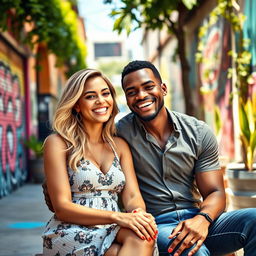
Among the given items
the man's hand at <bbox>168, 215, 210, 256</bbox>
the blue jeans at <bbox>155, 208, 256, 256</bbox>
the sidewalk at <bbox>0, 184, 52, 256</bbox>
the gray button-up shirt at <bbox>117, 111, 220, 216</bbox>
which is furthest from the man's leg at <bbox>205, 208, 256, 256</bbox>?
the sidewalk at <bbox>0, 184, 52, 256</bbox>

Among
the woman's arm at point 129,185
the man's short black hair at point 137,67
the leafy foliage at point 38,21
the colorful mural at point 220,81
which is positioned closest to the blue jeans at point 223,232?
the woman's arm at point 129,185

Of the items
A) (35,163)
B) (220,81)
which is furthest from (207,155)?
(35,163)

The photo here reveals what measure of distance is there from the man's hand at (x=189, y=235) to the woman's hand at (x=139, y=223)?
0.62ft

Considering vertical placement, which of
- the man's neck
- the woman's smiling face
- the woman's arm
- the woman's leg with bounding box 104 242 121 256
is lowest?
the woman's leg with bounding box 104 242 121 256

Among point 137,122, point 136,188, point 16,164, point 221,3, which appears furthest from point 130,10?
point 16,164

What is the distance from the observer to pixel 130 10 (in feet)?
21.4

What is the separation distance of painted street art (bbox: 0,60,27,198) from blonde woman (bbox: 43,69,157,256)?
5940 millimetres

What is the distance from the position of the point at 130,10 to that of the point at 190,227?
4419 mm

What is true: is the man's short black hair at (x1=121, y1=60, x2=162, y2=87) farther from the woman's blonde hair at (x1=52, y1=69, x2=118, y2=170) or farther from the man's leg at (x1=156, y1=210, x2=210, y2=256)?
the man's leg at (x1=156, y1=210, x2=210, y2=256)

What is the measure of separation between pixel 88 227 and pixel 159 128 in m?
0.90

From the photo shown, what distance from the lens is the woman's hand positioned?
2.54 metres

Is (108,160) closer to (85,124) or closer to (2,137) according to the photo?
(85,124)

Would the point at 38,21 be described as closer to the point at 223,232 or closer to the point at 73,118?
the point at 73,118

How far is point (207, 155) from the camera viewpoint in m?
3.11
